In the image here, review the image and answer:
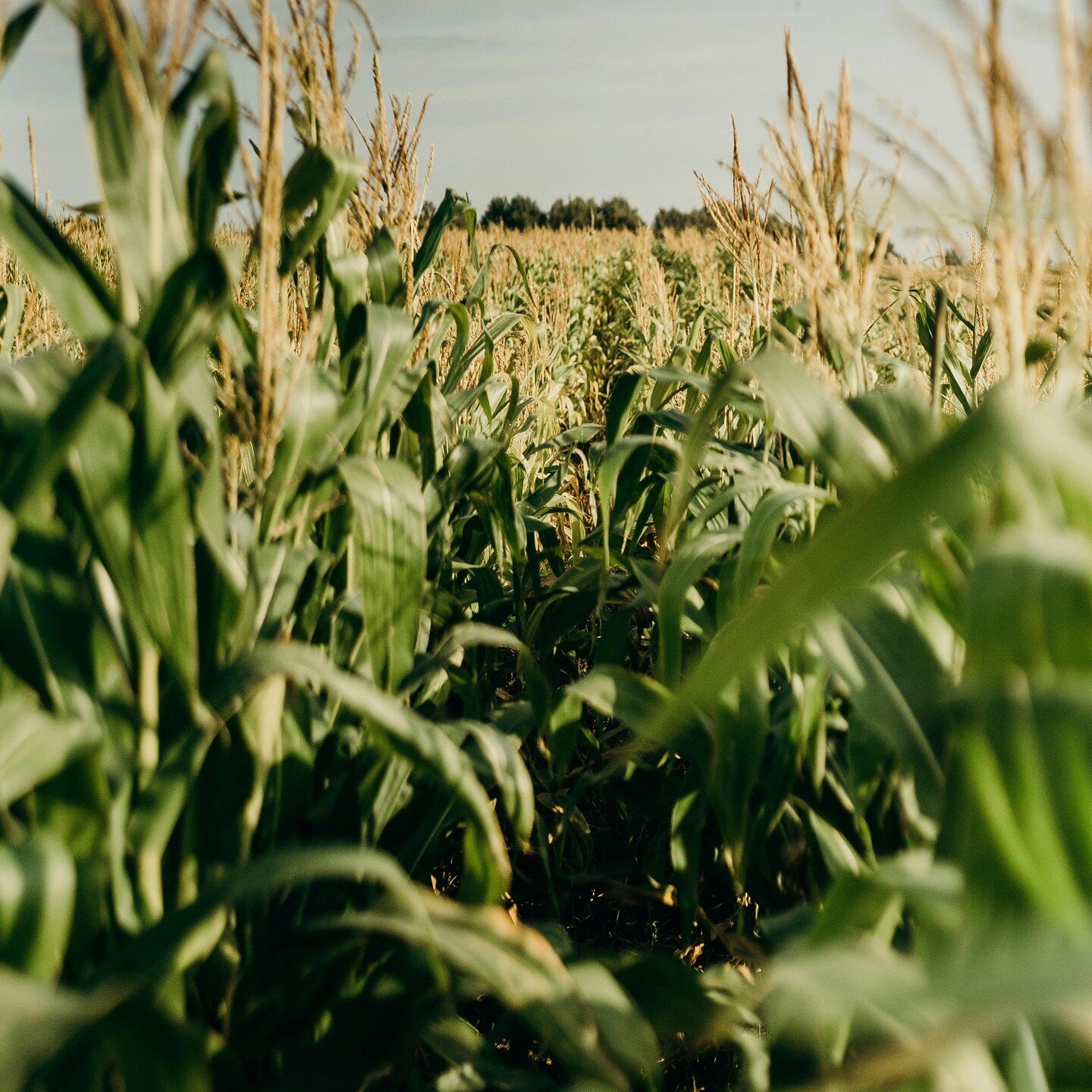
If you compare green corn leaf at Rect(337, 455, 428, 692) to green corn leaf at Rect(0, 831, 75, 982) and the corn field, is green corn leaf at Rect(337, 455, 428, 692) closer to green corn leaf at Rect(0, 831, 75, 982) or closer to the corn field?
the corn field

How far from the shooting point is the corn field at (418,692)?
1.67 ft

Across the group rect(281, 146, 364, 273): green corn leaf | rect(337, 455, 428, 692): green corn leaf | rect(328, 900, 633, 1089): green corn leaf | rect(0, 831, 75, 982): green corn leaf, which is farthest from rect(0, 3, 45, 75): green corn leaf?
rect(328, 900, 633, 1089): green corn leaf

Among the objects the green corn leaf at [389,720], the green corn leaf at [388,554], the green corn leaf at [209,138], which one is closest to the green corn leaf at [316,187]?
the green corn leaf at [209,138]

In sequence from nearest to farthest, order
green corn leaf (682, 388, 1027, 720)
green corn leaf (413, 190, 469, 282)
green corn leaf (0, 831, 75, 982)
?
green corn leaf (682, 388, 1027, 720)
green corn leaf (0, 831, 75, 982)
green corn leaf (413, 190, 469, 282)

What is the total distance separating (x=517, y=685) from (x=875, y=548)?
6.41 feet

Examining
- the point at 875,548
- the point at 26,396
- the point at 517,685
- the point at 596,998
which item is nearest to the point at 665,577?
the point at 596,998

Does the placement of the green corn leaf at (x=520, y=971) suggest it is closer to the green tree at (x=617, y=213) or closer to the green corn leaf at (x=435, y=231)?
the green corn leaf at (x=435, y=231)

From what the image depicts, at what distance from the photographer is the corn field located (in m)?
0.51

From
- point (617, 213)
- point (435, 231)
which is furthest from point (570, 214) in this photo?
point (435, 231)

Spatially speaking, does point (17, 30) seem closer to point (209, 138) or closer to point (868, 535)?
point (209, 138)

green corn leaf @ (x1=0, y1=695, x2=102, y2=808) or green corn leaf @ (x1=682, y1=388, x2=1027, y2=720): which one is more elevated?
green corn leaf @ (x1=682, y1=388, x2=1027, y2=720)

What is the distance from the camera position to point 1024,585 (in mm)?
503

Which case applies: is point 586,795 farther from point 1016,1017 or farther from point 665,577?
point 1016,1017

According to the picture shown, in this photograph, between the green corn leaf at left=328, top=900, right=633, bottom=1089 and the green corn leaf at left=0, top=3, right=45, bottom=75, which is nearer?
the green corn leaf at left=328, top=900, right=633, bottom=1089
